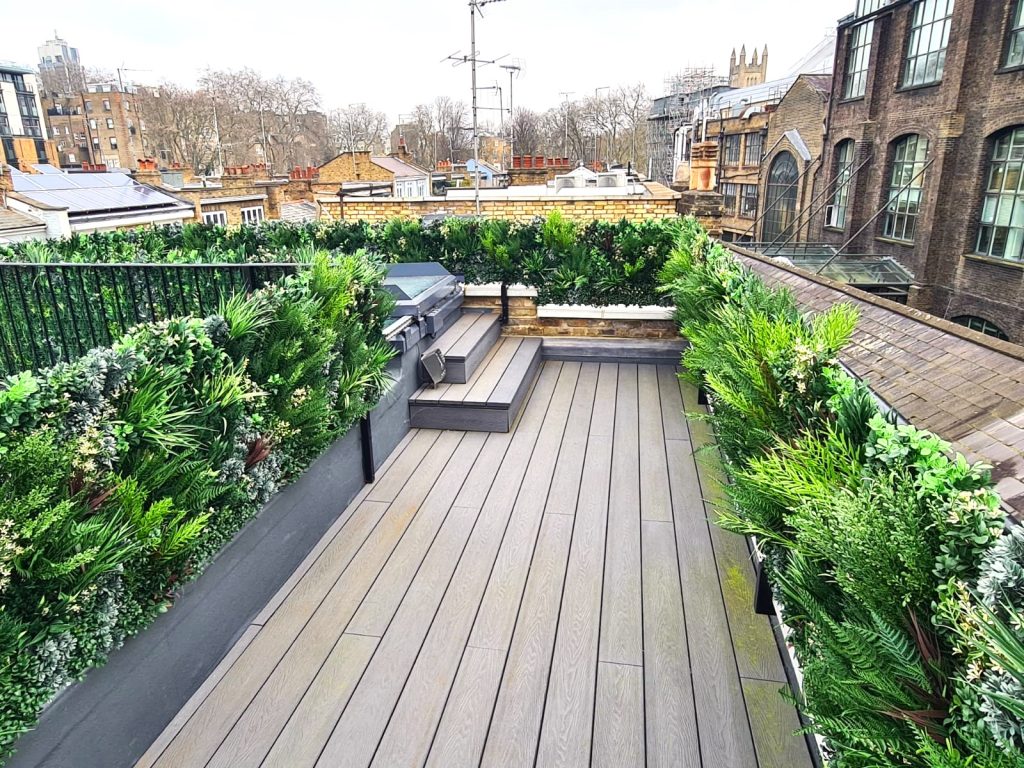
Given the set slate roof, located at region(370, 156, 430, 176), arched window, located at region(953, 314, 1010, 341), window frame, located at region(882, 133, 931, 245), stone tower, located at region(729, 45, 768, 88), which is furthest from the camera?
stone tower, located at region(729, 45, 768, 88)

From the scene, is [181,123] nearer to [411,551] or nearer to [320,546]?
[320,546]

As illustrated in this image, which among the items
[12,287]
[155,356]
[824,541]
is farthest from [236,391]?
[12,287]

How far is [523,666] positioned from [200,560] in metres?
1.21

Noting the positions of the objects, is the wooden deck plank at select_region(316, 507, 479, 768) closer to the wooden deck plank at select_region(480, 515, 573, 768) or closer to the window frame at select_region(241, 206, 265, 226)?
the wooden deck plank at select_region(480, 515, 573, 768)

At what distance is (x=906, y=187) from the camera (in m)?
14.4

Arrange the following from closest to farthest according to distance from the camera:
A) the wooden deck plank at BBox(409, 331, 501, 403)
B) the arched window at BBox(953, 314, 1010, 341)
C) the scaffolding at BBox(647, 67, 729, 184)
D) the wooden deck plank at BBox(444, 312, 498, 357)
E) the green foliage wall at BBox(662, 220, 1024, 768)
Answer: the green foliage wall at BBox(662, 220, 1024, 768)
the wooden deck plank at BBox(409, 331, 501, 403)
the wooden deck plank at BBox(444, 312, 498, 357)
the arched window at BBox(953, 314, 1010, 341)
the scaffolding at BBox(647, 67, 729, 184)

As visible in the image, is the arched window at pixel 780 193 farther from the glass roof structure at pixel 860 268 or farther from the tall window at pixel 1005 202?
the tall window at pixel 1005 202

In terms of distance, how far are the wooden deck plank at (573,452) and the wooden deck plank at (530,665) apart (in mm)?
310

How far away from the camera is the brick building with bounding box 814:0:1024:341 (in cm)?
1234

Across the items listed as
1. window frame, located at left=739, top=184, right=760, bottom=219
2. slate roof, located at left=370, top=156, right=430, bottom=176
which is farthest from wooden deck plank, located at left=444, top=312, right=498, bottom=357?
window frame, located at left=739, top=184, right=760, bottom=219

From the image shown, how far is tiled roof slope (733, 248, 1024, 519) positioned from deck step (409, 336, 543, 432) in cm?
226

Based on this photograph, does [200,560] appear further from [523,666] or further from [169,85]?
[169,85]

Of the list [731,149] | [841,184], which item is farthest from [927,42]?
[731,149]

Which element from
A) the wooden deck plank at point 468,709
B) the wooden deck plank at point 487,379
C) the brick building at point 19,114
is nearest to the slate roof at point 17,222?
the wooden deck plank at point 487,379
